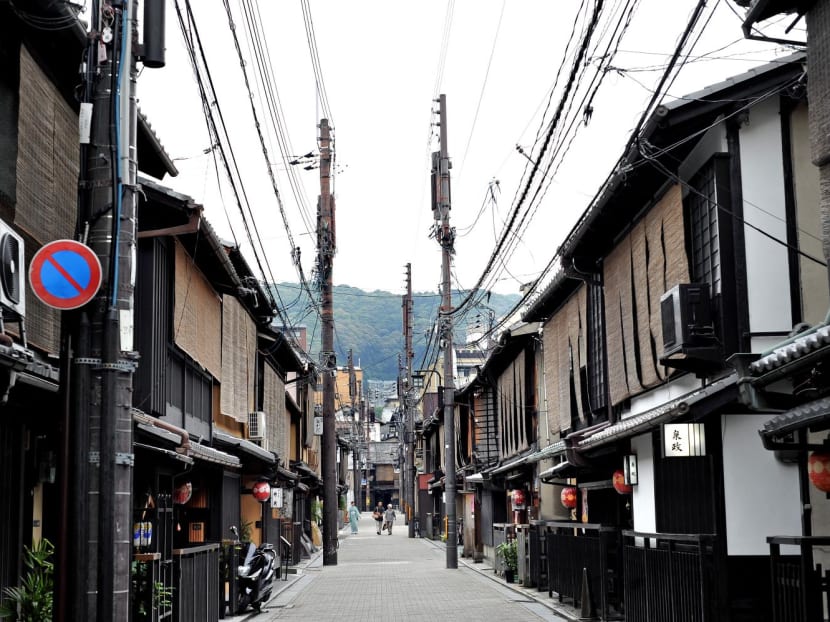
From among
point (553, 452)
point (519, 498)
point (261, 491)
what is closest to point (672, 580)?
point (553, 452)

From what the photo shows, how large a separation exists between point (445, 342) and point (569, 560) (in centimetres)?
1490

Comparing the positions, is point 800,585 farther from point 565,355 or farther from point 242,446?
point 242,446

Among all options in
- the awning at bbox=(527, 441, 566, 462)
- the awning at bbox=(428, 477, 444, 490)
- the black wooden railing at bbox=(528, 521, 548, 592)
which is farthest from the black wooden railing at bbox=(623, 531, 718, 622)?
the awning at bbox=(428, 477, 444, 490)

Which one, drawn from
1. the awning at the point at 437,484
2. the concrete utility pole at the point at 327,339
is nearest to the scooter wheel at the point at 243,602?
the concrete utility pole at the point at 327,339

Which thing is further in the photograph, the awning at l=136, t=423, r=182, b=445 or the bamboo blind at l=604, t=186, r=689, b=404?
the bamboo blind at l=604, t=186, r=689, b=404

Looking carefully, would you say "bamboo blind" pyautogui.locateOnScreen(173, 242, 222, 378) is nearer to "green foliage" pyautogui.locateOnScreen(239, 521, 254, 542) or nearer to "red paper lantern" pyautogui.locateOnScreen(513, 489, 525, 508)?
"green foliage" pyautogui.locateOnScreen(239, 521, 254, 542)

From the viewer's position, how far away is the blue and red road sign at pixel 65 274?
312 inches

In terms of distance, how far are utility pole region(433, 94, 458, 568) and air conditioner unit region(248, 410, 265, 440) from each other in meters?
9.00

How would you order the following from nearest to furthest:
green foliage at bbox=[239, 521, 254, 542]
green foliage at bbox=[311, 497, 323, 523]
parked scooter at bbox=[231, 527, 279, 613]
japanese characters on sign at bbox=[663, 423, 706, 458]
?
1. japanese characters on sign at bbox=[663, 423, 706, 458]
2. parked scooter at bbox=[231, 527, 279, 613]
3. green foliage at bbox=[239, 521, 254, 542]
4. green foliage at bbox=[311, 497, 323, 523]

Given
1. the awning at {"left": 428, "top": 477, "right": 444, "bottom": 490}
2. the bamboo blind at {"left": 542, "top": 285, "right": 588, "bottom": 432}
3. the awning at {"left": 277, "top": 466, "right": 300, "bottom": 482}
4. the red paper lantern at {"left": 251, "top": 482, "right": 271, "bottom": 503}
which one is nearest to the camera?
the bamboo blind at {"left": 542, "top": 285, "right": 588, "bottom": 432}

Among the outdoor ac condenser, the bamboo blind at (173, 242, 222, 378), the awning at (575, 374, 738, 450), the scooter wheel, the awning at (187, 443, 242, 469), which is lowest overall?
the scooter wheel

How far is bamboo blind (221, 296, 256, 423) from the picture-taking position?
21.8m

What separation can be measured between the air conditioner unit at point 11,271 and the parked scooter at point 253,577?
13.3m

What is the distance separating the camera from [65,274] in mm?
8000
